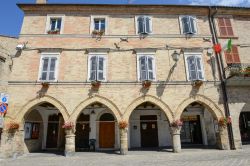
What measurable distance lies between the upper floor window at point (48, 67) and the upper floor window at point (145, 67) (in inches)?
234

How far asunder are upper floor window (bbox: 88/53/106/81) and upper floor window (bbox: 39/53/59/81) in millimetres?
2427

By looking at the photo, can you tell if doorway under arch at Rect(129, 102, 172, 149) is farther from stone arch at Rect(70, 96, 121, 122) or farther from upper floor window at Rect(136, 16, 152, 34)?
upper floor window at Rect(136, 16, 152, 34)

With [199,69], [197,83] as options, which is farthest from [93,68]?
[199,69]

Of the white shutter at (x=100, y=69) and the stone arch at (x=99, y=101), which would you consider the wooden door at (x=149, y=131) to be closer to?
the stone arch at (x=99, y=101)

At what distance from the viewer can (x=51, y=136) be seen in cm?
1680

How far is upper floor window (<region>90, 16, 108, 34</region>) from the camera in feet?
50.0

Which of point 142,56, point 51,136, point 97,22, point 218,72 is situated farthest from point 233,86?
point 51,136

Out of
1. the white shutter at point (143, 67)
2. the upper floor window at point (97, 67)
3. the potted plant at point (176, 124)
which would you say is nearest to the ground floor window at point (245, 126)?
the potted plant at point (176, 124)

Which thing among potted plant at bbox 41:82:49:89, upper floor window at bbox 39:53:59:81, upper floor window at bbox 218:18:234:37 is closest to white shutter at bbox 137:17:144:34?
upper floor window at bbox 218:18:234:37

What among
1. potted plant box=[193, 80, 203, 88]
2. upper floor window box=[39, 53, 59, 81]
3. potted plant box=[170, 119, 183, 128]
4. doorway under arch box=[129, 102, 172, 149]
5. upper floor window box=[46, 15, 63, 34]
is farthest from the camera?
doorway under arch box=[129, 102, 172, 149]

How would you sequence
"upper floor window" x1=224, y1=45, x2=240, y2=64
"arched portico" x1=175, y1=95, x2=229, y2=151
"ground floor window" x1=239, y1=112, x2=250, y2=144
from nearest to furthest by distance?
"upper floor window" x1=224, y1=45, x2=240, y2=64, "arched portico" x1=175, y1=95, x2=229, y2=151, "ground floor window" x1=239, y1=112, x2=250, y2=144

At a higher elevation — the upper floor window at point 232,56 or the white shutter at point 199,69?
the upper floor window at point 232,56

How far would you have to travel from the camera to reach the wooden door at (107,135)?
651 inches

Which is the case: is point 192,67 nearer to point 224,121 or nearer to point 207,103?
point 207,103
